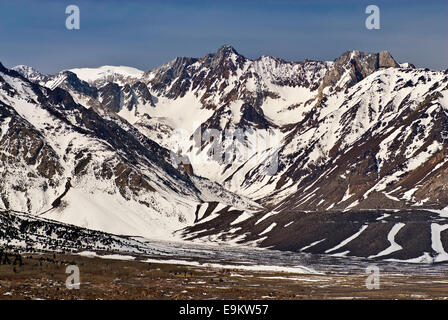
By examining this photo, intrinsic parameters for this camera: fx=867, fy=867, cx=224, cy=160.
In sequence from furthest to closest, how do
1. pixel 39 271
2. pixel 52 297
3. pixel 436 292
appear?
pixel 39 271 < pixel 436 292 < pixel 52 297

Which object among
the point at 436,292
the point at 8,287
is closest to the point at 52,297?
the point at 8,287

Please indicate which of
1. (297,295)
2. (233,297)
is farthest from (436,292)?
(233,297)

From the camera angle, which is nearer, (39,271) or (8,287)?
(8,287)
